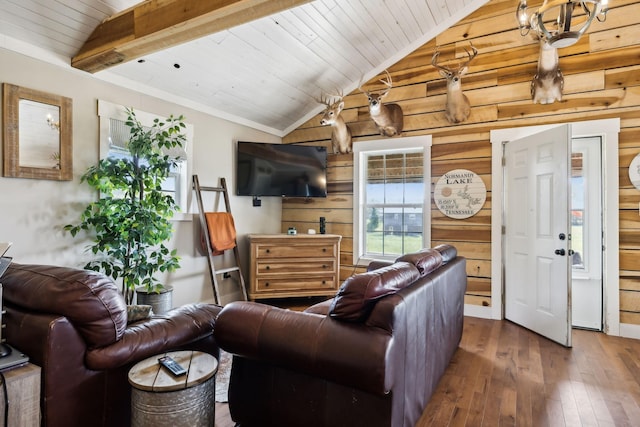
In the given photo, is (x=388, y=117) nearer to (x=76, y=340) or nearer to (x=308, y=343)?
(x=308, y=343)

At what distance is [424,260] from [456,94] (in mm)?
2573

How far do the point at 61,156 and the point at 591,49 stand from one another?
4.98 metres

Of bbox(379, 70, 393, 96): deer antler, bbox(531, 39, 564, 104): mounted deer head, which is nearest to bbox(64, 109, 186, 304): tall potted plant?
bbox(379, 70, 393, 96): deer antler

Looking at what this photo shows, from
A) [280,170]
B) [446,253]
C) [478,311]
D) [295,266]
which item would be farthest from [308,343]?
[280,170]

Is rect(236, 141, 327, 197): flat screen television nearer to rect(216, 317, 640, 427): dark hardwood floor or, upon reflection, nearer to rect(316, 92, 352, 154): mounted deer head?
rect(316, 92, 352, 154): mounted deer head

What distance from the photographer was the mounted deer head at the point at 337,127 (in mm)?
4480

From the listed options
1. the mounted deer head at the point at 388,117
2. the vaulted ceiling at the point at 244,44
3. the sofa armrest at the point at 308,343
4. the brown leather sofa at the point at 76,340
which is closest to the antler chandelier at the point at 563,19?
the vaulted ceiling at the point at 244,44

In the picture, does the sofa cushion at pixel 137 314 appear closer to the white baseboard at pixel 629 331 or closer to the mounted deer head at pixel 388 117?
the mounted deer head at pixel 388 117

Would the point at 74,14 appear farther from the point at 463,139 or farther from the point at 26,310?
the point at 463,139

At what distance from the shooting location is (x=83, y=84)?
3.04 m

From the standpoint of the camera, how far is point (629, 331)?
11.4 feet

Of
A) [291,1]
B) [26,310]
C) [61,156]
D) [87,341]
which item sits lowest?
[87,341]

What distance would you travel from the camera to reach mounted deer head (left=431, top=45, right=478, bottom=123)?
3877mm

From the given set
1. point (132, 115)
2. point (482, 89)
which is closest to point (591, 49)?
point (482, 89)
